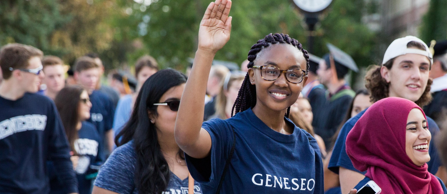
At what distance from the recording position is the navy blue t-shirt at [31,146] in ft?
15.5

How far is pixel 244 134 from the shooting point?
250cm

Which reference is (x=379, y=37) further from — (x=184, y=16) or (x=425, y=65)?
(x=425, y=65)

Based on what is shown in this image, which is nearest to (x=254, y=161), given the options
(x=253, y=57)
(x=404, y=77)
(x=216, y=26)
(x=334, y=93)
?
(x=253, y=57)

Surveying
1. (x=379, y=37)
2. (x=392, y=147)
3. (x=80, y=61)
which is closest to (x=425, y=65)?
(x=392, y=147)

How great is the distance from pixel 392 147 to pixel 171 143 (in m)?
1.51

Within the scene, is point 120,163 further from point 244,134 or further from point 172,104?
point 244,134

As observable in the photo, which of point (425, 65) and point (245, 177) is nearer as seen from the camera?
point (245, 177)

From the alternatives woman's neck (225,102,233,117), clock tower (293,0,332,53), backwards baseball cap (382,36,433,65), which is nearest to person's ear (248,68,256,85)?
backwards baseball cap (382,36,433,65)

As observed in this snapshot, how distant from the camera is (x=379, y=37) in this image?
36.7 metres

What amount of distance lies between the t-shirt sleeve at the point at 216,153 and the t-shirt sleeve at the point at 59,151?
3.00 m

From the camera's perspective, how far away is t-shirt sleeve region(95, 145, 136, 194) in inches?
127

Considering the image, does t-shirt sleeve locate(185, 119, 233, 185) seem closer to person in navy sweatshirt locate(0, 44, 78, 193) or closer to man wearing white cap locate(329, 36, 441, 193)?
man wearing white cap locate(329, 36, 441, 193)

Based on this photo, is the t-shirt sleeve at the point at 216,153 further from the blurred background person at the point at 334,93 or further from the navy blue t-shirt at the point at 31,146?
the blurred background person at the point at 334,93

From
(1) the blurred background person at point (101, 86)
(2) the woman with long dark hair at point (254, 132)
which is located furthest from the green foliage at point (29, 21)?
(2) the woman with long dark hair at point (254, 132)
